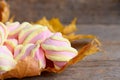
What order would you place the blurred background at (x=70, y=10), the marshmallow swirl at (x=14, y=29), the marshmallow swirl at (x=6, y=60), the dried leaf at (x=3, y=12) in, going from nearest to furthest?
the marshmallow swirl at (x=6, y=60)
the marshmallow swirl at (x=14, y=29)
the dried leaf at (x=3, y=12)
the blurred background at (x=70, y=10)

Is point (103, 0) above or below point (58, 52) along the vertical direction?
above

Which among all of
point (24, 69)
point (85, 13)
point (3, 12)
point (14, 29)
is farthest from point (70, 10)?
point (24, 69)

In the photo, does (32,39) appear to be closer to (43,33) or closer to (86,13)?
(43,33)

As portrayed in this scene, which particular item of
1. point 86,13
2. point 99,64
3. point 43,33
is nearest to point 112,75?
point 99,64

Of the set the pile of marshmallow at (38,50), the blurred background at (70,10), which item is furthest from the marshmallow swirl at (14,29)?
the blurred background at (70,10)

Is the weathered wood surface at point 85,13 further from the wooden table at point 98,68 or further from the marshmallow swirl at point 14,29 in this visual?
the marshmallow swirl at point 14,29

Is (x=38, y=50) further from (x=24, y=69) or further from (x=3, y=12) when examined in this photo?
(x=3, y=12)
